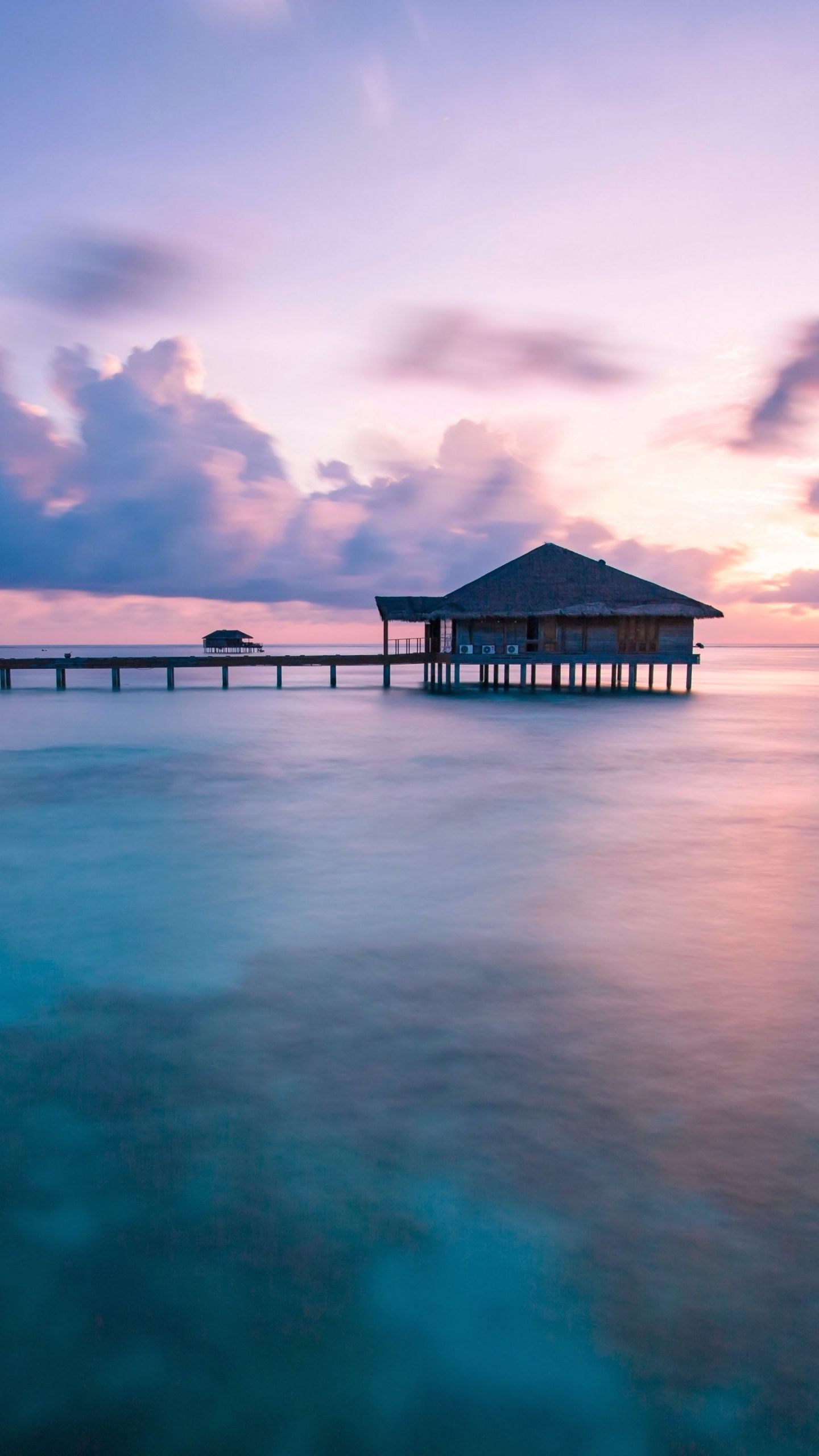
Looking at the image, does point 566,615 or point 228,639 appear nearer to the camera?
point 566,615

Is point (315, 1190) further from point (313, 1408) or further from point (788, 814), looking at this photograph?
point (788, 814)

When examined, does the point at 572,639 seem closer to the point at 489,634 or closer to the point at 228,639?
the point at 489,634

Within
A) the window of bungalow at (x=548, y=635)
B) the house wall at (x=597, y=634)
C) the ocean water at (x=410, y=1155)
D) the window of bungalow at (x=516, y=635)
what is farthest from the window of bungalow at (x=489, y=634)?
the ocean water at (x=410, y=1155)

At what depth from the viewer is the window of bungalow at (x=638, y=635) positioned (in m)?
40.5

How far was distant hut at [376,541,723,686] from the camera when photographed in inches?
1550

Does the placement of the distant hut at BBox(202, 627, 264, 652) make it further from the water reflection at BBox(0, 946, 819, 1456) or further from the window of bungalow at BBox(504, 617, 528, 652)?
the water reflection at BBox(0, 946, 819, 1456)

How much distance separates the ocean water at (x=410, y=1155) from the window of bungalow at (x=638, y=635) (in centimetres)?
2954

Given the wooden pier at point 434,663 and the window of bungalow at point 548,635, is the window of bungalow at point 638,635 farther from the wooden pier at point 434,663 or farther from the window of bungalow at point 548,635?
the window of bungalow at point 548,635

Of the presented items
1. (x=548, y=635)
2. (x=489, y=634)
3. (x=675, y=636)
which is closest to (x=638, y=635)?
(x=675, y=636)

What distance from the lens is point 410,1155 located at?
470 centimetres

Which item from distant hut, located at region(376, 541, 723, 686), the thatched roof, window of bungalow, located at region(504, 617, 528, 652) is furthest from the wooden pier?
the thatched roof

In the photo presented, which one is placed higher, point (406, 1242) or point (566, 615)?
point (566, 615)

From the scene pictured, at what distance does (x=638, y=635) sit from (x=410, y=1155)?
38719 millimetres

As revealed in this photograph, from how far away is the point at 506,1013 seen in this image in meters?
6.58
